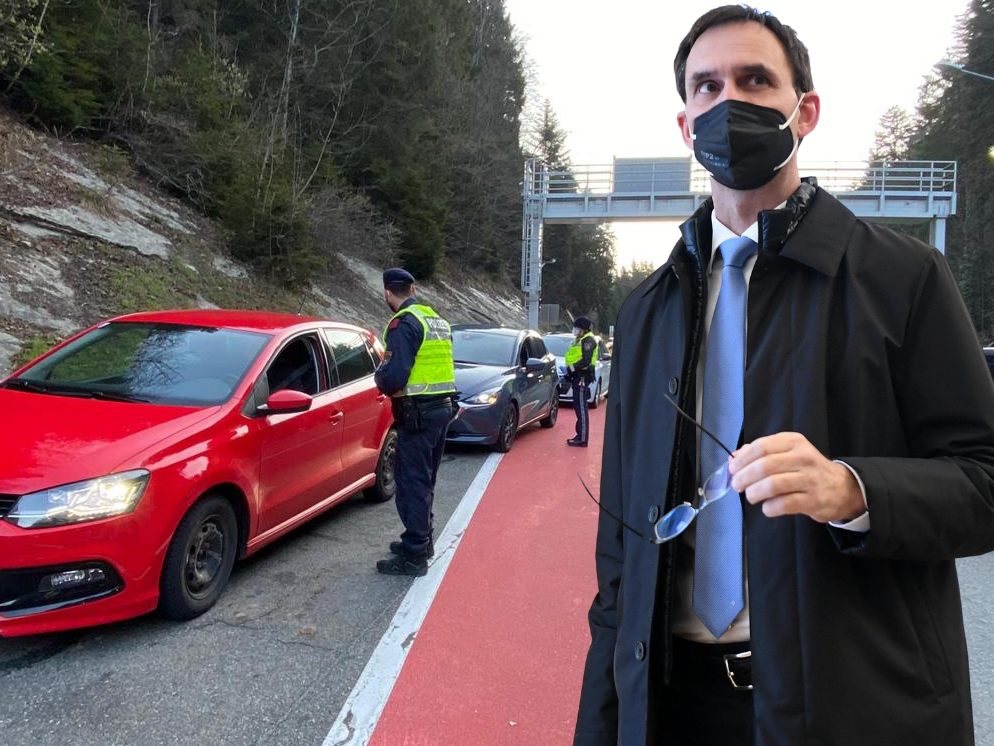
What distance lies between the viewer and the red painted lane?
3064 mm

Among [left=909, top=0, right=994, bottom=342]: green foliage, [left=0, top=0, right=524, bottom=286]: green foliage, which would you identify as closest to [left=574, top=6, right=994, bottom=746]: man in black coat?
[left=0, top=0, right=524, bottom=286]: green foliage

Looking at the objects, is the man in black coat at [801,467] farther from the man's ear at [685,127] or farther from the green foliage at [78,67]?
the green foliage at [78,67]

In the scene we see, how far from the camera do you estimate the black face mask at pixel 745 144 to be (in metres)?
1.48

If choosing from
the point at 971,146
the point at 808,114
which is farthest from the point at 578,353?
the point at 971,146

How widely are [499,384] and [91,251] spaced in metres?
7.36

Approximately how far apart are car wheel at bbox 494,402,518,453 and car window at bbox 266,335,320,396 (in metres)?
4.04

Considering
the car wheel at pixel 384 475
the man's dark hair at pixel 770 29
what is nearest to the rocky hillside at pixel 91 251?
the car wheel at pixel 384 475

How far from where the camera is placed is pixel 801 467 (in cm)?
104

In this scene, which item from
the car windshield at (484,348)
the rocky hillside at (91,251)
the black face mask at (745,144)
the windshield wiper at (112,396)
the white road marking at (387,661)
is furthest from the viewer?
the car windshield at (484,348)

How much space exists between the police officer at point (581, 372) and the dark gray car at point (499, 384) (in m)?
0.52

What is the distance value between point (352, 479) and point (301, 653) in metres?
2.30

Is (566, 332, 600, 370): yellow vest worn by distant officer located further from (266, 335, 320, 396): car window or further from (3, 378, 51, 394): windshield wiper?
(3, 378, 51, 394): windshield wiper

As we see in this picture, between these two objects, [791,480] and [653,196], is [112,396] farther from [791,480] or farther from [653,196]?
[653,196]

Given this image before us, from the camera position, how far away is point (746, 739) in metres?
1.38
